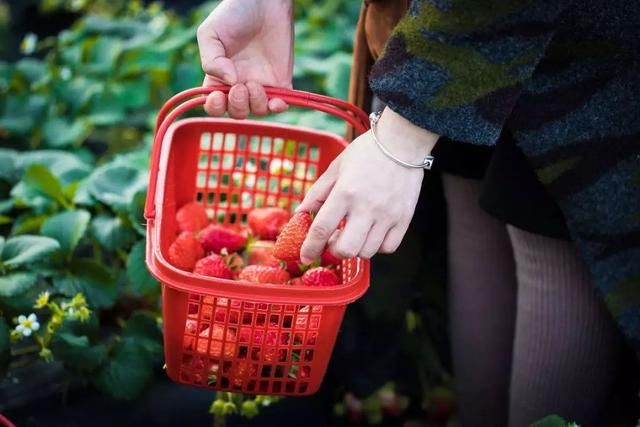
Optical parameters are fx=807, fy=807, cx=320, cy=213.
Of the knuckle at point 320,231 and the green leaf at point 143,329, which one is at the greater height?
the knuckle at point 320,231

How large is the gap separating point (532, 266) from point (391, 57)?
47cm

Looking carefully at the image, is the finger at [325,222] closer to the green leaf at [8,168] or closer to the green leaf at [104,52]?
the green leaf at [8,168]

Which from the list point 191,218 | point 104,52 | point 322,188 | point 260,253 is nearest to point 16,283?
point 191,218

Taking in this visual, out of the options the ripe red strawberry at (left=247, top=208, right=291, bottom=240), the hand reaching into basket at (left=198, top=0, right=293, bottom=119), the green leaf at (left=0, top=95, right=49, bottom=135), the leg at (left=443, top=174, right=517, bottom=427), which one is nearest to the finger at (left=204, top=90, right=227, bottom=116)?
the hand reaching into basket at (left=198, top=0, right=293, bottom=119)

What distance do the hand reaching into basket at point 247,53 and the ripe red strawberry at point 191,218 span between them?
27 cm

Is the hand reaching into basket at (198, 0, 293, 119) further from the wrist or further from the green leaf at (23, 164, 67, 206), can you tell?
the green leaf at (23, 164, 67, 206)

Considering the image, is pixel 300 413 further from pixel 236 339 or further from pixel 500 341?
pixel 236 339

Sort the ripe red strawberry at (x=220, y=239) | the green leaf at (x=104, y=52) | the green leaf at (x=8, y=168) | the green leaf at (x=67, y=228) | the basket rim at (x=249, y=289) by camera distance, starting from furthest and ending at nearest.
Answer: the green leaf at (x=104, y=52) → the green leaf at (x=8, y=168) → the green leaf at (x=67, y=228) → the ripe red strawberry at (x=220, y=239) → the basket rim at (x=249, y=289)

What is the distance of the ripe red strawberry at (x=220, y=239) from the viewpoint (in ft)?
4.10

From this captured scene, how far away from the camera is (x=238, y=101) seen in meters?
1.05

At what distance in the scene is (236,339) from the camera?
1.03 m

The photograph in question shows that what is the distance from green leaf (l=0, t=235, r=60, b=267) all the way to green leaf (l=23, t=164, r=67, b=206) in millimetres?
201

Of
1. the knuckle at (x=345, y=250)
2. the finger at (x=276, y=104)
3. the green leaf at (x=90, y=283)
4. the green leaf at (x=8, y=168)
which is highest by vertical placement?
the finger at (x=276, y=104)

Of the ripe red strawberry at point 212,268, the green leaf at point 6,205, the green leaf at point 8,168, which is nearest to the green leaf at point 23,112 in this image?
the green leaf at point 8,168
